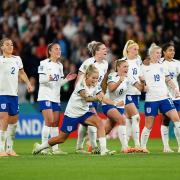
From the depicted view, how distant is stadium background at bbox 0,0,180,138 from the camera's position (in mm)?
25266

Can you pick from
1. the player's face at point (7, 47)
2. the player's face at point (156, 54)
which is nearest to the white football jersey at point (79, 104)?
the player's face at point (7, 47)

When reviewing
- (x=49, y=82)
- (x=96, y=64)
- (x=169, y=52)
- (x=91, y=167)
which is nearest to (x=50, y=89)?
(x=49, y=82)

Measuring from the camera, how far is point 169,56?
685 inches

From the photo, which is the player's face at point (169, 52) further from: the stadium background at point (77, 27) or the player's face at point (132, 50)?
the stadium background at point (77, 27)

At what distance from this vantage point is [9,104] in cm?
1619

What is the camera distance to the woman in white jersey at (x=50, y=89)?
658 inches

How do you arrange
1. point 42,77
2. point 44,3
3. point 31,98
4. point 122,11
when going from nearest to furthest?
point 42,77, point 31,98, point 122,11, point 44,3

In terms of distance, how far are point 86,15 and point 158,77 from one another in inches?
414

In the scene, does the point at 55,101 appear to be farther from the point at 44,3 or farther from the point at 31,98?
the point at 44,3

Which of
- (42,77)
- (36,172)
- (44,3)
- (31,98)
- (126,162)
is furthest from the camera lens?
(44,3)

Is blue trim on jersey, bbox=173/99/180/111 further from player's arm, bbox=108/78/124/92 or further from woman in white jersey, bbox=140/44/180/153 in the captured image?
player's arm, bbox=108/78/124/92

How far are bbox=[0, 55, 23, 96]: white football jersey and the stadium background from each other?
8079 millimetres

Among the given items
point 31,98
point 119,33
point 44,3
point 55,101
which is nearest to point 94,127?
point 55,101

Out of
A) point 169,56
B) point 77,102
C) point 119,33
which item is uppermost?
point 119,33
